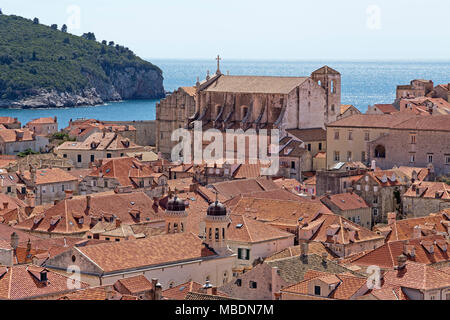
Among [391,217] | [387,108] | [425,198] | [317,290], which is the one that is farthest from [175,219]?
[387,108]

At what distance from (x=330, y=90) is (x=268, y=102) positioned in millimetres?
6894

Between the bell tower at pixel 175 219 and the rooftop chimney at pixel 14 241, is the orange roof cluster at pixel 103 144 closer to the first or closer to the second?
the bell tower at pixel 175 219

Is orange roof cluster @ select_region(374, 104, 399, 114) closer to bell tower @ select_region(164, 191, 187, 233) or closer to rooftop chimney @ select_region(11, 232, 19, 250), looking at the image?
bell tower @ select_region(164, 191, 187, 233)

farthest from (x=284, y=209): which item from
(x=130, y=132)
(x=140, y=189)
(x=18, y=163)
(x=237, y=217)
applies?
(x=130, y=132)

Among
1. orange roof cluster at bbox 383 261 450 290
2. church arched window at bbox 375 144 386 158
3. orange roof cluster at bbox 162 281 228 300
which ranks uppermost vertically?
orange roof cluster at bbox 383 261 450 290

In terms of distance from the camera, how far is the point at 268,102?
87.1 m

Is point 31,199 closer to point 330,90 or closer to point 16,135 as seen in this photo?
point 330,90

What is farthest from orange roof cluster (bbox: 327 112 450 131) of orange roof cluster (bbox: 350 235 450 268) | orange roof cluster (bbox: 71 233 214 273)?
orange roof cluster (bbox: 71 233 214 273)

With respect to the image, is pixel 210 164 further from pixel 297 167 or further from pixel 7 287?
pixel 7 287

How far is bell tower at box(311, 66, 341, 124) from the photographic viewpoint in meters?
90.2

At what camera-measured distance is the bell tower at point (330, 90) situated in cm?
9025

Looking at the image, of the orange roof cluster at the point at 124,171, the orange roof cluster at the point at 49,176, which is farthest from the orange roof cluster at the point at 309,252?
the orange roof cluster at the point at 49,176

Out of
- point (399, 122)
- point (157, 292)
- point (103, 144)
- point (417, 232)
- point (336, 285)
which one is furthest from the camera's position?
point (103, 144)

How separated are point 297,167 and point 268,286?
39.4 m
